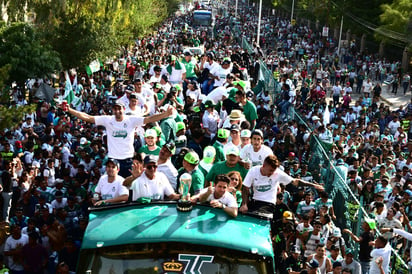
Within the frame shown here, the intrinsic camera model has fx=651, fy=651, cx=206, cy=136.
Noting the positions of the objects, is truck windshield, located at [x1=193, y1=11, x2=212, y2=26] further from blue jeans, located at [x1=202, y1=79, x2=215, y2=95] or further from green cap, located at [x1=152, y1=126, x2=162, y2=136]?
green cap, located at [x1=152, y1=126, x2=162, y2=136]

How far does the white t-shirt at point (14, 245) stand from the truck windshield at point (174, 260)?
6.13 m

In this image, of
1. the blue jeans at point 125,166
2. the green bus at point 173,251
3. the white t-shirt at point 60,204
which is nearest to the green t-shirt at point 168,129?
the blue jeans at point 125,166

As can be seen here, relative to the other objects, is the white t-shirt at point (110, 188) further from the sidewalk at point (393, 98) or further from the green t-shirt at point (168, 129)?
the sidewalk at point (393, 98)

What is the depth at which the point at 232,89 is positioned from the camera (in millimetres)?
14852

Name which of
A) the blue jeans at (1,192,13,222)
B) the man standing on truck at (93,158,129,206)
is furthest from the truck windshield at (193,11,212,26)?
the man standing on truck at (93,158,129,206)

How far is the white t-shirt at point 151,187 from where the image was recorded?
7391 millimetres

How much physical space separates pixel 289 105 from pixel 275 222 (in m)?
13.0

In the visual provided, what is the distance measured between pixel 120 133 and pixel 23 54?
38.9 feet

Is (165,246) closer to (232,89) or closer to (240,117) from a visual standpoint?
(240,117)

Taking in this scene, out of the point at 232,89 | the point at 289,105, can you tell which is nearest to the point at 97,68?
the point at 289,105

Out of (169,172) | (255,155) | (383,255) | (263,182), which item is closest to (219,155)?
(255,155)

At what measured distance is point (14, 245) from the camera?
10.9 meters

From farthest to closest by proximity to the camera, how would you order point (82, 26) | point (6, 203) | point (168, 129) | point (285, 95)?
1. point (82, 26)
2. point (285, 95)
3. point (6, 203)
4. point (168, 129)

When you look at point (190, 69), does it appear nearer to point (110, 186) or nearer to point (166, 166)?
point (166, 166)
